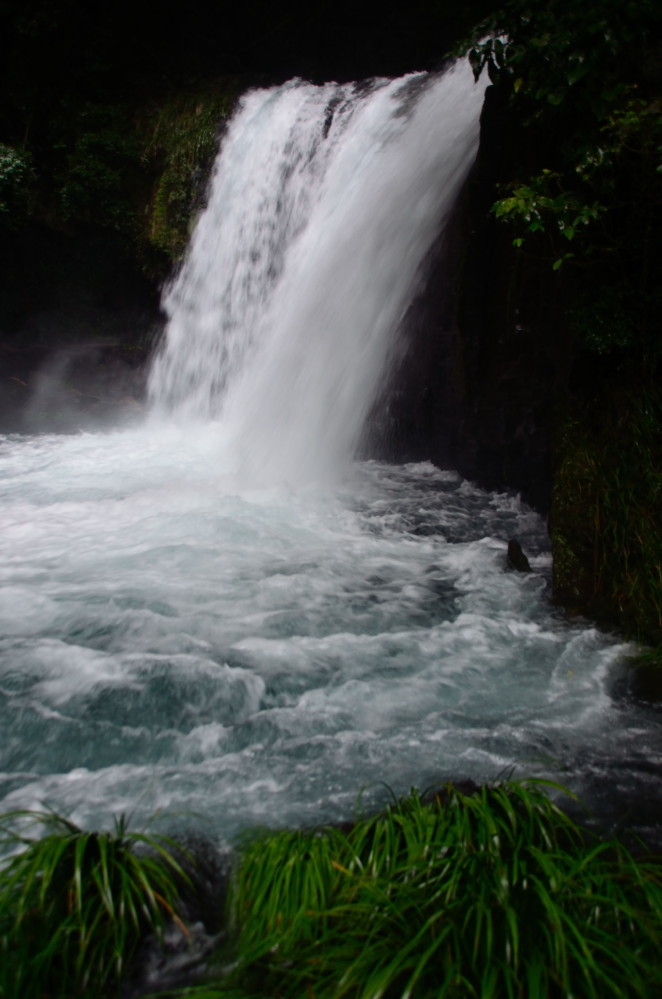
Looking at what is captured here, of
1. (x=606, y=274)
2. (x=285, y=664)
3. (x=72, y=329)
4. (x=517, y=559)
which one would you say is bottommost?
(x=285, y=664)

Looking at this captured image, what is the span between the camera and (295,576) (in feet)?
16.6

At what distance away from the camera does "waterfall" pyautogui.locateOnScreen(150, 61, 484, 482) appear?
803 centimetres

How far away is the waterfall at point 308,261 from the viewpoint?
26.3 ft

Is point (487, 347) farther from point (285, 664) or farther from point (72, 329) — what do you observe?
point (72, 329)

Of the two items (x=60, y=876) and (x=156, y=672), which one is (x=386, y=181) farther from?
(x=60, y=876)

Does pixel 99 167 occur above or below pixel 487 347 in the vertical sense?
above

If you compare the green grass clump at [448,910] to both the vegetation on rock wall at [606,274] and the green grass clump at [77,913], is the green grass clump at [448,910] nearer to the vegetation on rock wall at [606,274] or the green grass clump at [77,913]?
the green grass clump at [77,913]

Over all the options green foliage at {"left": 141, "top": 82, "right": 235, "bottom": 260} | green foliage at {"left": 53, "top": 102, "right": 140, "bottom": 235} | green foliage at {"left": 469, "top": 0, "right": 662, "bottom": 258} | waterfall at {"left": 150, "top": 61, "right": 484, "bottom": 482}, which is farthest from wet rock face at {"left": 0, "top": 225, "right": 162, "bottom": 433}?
green foliage at {"left": 469, "top": 0, "right": 662, "bottom": 258}

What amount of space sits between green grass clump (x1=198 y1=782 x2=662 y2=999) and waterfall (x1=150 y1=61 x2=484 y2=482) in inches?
235

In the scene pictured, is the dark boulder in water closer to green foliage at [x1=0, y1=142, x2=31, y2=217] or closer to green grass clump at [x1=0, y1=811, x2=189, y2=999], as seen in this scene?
green grass clump at [x1=0, y1=811, x2=189, y2=999]

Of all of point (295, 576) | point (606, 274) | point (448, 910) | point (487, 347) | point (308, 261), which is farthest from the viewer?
point (308, 261)

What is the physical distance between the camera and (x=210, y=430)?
10992 millimetres

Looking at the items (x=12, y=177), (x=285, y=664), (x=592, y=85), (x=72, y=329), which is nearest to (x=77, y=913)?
(x=285, y=664)

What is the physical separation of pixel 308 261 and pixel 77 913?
902 centimetres
